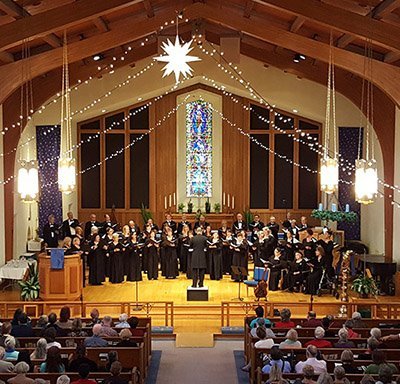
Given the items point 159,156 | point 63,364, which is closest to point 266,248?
point 159,156

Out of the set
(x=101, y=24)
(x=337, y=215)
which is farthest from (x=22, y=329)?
(x=337, y=215)

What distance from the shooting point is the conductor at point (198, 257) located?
749 inches

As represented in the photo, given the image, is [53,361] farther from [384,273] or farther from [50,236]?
[50,236]

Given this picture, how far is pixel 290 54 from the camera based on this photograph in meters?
22.1

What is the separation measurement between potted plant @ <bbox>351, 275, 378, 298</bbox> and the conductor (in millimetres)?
3512

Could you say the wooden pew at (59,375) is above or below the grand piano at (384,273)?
below

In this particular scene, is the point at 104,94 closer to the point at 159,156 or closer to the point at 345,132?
the point at 159,156

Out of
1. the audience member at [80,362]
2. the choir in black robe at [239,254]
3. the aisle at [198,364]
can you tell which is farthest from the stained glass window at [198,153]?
the audience member at [80,362]

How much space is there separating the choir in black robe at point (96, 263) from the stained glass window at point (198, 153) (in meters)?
6.90

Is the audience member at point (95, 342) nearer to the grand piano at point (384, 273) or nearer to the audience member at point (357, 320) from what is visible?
the audience member at point (357, 320)

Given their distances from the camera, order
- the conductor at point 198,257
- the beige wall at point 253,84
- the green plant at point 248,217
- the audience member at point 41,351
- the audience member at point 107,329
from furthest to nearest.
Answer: the green plant at point 248,217 → the beige wall at point 253,84 → the conductor at point 198,257 → the audience member at point 107,329 → the audience member at point 41,351

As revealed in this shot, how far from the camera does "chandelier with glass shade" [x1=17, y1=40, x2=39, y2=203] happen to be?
1328 cm

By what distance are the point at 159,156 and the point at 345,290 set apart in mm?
10115

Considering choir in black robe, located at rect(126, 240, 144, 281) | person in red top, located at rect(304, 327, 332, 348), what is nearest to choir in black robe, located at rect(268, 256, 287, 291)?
choir in black robe, located at rect(126, 240, 144, 281)
